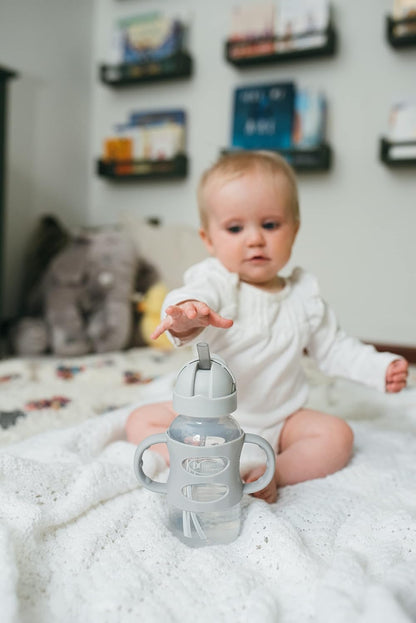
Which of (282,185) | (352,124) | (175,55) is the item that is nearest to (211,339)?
(282,185)

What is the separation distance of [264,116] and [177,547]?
6.69 feet

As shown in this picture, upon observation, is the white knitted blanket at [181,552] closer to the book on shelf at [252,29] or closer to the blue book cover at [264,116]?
the blue book cover at [264,116]

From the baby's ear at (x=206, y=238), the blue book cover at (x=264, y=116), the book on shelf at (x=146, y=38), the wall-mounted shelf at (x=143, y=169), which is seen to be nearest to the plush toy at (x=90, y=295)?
the wall-mounted shelf at (x=143, y=169)

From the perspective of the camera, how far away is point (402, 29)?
208cm

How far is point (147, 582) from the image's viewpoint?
545mm

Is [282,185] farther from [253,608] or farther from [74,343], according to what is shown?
[74,343]

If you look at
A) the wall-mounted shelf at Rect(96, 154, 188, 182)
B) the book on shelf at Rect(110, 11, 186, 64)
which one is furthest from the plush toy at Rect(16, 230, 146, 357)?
the book on shelf at Rect(110, 11, 186, 64)

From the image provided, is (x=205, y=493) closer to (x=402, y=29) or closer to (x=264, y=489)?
(x=264, y=489)

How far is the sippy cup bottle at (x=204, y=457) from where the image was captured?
604mm

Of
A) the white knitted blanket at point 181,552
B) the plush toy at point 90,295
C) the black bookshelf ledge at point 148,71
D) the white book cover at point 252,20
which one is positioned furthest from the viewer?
the black bookshelf ledge at point 148,71

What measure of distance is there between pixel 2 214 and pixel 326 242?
4.00 ft

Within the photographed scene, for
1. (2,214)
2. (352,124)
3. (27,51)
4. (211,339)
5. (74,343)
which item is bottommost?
(74,343)

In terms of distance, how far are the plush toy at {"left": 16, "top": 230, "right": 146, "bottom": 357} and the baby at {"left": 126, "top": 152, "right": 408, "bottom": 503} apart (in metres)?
1.17

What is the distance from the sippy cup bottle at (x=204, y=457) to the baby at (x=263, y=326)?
0.18 m
